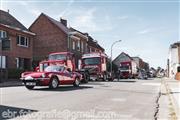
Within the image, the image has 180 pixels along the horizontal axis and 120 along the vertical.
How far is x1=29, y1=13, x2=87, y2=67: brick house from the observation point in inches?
1828

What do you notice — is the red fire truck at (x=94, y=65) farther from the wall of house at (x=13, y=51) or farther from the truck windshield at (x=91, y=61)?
the wall of house at (x=13, y=51)

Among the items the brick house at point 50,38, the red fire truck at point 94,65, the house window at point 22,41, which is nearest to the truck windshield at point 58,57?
the red fire truck at point 94,65

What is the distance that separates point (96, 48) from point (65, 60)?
3930 cm

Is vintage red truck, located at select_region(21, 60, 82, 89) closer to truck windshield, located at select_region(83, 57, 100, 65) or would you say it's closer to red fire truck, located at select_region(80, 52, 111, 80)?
red fire truck, located at select_region(80, 52, 111, 80)

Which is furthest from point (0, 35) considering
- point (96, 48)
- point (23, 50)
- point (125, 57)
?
point (125, 57)

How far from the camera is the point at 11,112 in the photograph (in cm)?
865

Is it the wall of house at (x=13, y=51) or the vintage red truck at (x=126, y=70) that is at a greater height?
the wall of house at (x=13, y=51)

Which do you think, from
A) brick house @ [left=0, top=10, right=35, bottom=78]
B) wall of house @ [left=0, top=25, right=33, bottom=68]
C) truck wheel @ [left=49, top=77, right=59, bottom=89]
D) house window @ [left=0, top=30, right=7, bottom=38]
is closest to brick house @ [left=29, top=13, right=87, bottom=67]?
brick house @ [left=0, top=10, right=35, bottom=78]

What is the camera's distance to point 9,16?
3866 cm

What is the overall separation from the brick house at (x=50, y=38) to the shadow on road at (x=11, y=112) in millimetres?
36373

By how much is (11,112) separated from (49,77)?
9.21m

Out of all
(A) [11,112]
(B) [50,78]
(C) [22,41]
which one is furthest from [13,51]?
(A) [11,112]

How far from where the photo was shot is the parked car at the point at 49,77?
1745cm

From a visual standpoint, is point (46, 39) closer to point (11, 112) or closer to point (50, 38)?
point (50, 38)
